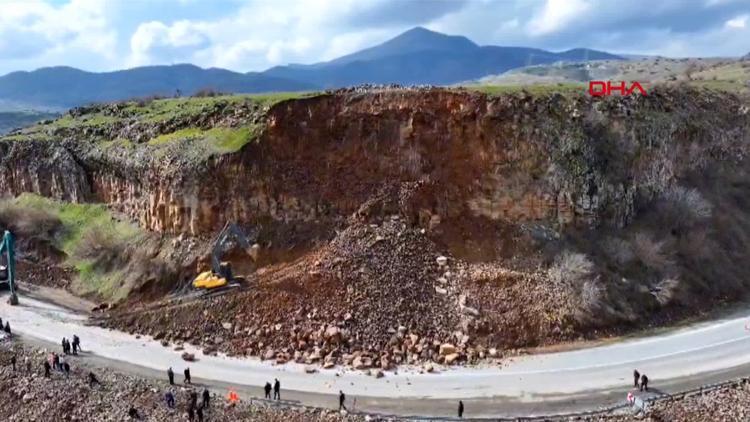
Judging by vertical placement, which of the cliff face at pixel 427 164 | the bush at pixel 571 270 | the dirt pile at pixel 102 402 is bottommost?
the dirt pile at pixel 102 402

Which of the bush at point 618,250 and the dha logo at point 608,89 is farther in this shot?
the dha logo at point 608,89

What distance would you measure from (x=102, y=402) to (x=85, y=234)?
16862 mm

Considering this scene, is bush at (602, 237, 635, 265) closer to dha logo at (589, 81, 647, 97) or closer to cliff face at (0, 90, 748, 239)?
cliff face at (0, 90, 748, 239)

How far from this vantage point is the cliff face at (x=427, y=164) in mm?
32031

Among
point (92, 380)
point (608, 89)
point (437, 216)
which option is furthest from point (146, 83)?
point (92, 380)

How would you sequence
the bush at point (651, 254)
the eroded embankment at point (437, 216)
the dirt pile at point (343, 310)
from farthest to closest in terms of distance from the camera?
1. the bush at point (651, 254)
2. the eroded embankment at point (437, 216)
3. the dirt pile at point (343, 310)

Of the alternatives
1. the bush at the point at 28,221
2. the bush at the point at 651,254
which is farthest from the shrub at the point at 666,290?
the bush at the point at 28,221

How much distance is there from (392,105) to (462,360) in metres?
14.7

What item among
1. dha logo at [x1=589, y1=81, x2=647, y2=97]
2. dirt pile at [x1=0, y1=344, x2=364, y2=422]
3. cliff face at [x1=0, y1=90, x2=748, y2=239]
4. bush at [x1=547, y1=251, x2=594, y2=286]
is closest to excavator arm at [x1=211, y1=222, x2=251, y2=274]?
cliff face at [x1=0, y1=90, x2=748, y2=239]

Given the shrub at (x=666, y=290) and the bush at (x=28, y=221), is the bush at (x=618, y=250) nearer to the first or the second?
the shrub at (x=666, y=290)

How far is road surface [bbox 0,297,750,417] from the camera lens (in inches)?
883

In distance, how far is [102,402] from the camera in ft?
74.5

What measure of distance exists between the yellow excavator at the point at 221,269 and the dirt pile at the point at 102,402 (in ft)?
19.8

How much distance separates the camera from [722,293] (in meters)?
32.0
